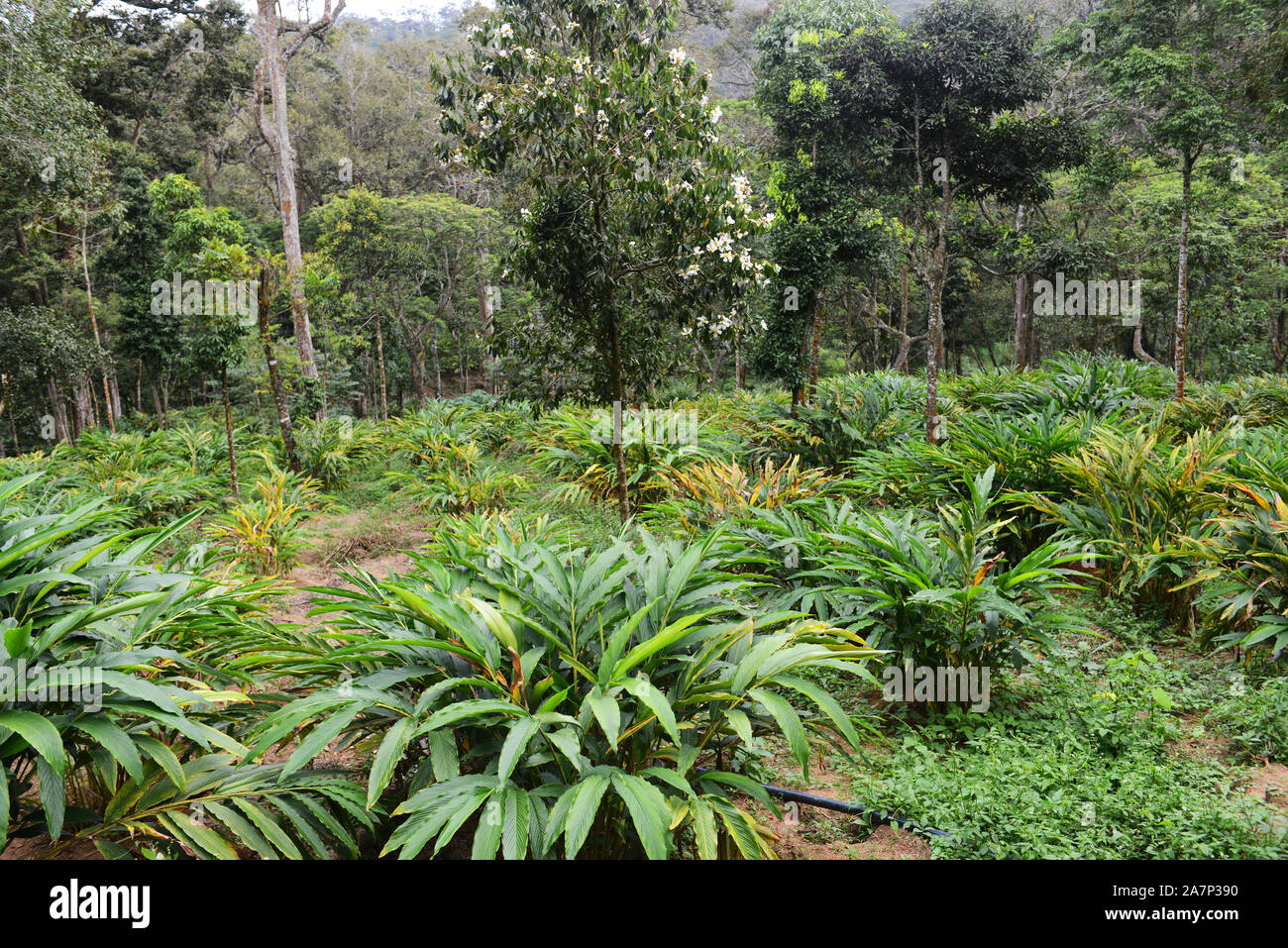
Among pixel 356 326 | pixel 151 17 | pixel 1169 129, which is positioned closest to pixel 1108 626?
pixel 1169 129

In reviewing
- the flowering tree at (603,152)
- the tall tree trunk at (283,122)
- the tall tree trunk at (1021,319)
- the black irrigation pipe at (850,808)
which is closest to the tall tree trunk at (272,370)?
the tall tree trunk at (283,122)

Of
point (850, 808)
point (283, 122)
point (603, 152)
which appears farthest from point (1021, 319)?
point (850, 808)

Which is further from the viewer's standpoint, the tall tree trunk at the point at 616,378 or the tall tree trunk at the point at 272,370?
the tall tree trunk at the point at 272,370

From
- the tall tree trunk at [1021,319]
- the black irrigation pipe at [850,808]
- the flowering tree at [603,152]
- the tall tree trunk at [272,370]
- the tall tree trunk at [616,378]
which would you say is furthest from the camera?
the tall tree trunk at [1021,319]

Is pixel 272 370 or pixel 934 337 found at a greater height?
pixel 934 337

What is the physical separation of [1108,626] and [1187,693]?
0.89m

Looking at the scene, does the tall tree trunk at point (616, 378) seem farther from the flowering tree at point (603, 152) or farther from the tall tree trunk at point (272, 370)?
the tall tree trunk at point (272, 370)

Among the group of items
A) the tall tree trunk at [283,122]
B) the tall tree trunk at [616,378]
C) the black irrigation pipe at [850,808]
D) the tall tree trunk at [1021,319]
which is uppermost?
the tall tree trunk at [283,122]

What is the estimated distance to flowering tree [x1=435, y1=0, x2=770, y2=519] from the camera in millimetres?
5352

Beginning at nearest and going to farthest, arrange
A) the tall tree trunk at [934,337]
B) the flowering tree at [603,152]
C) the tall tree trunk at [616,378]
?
the flowering tree at [603,152], the tall tree trunk at [616,378], the tall tree trunk at [934,337]

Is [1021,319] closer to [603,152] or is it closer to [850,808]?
[603,152]

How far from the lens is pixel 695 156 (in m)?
5.66

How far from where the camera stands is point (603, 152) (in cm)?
548

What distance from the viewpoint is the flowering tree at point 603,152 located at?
5352 mm
